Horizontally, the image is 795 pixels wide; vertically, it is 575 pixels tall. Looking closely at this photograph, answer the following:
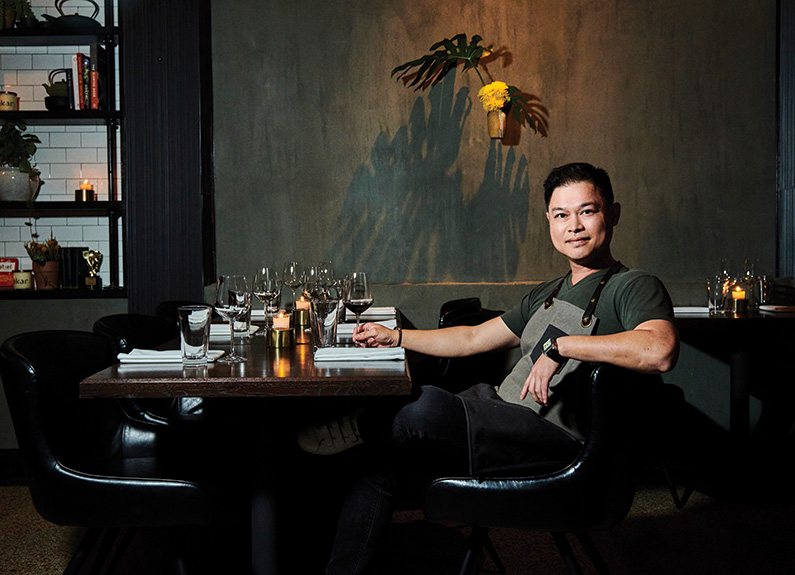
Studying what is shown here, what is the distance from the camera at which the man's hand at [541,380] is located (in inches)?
75.3

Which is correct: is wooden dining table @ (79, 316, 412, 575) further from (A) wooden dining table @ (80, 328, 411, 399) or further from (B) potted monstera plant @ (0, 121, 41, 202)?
(B) potted monstera plant @ (0, 121, 41, 202)

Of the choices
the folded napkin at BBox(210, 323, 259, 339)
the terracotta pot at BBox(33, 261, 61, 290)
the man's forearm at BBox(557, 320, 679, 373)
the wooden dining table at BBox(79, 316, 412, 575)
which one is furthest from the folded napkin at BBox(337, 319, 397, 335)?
the terracotta pot at BBox(33, 261, 61, 290)

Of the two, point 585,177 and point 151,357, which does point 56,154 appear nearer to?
point 151,357


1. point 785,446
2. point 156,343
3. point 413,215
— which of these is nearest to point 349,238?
point 413,215

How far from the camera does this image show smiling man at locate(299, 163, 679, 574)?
1.89 m

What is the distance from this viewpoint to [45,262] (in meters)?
4.25

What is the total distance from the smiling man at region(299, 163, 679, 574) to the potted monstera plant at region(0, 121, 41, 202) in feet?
10.2

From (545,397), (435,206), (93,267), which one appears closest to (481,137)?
(435,206)

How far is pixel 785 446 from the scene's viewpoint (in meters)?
3.90

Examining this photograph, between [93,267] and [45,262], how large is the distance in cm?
26

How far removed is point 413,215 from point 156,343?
1.95 metres

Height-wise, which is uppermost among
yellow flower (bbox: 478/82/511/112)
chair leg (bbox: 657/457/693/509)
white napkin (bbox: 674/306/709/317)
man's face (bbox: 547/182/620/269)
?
yellow flower (bbox: 478/82/511/112)

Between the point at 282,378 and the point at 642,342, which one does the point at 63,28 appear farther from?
the point at 642,342

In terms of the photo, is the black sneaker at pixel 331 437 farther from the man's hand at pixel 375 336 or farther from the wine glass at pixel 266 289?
the wine glass at pixel 266 289
